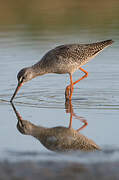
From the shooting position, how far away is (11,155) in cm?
777

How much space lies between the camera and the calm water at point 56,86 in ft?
27.9

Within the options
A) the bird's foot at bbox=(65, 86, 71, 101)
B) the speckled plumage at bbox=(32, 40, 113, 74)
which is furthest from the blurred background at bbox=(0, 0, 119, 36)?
the bird's foot at bbox=(65, 86, 71, 101)

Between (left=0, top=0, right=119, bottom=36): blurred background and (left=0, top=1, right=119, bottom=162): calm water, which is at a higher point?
(left=0, top=0, right=119, bottom=36): blurred background

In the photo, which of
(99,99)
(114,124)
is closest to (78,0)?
(99,99)

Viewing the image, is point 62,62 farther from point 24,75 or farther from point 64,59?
point 24,75

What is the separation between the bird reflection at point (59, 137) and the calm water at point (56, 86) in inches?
5.3

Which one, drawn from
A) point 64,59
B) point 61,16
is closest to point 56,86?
point 64,59

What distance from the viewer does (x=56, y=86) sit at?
43.9ft

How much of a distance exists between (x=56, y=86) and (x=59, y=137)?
15.0 ft

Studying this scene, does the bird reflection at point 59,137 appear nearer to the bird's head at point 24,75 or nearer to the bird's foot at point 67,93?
the bird's foot at point 67,93

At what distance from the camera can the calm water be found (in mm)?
8500

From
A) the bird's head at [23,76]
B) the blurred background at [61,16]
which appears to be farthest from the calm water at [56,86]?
the bird's head at [23,76]

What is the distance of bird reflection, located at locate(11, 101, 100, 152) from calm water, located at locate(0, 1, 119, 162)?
136 mm

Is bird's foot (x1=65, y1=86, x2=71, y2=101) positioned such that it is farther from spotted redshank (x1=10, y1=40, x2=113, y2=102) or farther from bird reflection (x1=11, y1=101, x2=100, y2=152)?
bird reflection (x1=11, y1=101, x2=100, y2=152)
